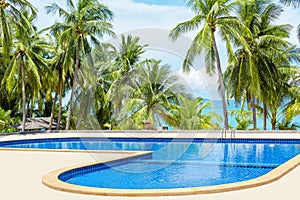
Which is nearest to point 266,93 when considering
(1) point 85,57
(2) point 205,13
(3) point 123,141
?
(2) point 205,13

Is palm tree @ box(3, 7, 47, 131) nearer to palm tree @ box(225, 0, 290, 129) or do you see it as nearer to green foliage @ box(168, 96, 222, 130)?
green foliage @ box(168, 96, 222, 130)

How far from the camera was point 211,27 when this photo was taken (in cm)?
1731

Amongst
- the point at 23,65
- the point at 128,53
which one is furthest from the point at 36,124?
the point at 128,53

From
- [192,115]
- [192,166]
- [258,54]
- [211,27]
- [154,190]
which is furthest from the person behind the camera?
[192,115]

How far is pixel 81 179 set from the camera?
665 centimetres

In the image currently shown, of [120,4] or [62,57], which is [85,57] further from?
[120,4]

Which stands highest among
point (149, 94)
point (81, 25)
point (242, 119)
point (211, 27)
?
point (81, 25)

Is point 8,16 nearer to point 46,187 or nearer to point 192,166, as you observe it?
point 192,166

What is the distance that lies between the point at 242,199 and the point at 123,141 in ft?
36.1

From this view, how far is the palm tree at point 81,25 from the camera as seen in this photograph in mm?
19125

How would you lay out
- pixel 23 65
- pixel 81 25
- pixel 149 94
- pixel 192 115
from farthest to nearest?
pixel 192 115 → pixel 149 94 → pixel 81 25 → pixel 23 65

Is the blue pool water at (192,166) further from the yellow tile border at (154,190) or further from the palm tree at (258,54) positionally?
the palm tree at (258,54)

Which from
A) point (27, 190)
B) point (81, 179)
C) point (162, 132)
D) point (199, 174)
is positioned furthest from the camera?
point (162, 132)

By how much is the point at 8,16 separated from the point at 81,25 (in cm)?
454
